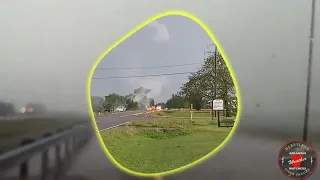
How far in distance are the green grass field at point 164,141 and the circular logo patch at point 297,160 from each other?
19.0 inches

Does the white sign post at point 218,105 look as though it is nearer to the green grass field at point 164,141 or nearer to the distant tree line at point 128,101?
the green grass field at point 164,141

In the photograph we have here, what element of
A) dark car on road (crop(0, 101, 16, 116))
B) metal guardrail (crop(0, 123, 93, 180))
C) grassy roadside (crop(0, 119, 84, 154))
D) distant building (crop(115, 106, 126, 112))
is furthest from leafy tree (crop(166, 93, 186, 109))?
dark car on road (crop(0, 101, 16, 116))

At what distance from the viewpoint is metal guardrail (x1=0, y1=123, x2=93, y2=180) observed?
2906mm

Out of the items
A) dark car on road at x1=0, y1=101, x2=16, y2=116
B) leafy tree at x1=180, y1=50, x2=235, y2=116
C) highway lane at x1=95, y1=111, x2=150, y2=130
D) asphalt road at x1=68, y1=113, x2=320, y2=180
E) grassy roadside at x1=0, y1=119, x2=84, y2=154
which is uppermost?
leafy tree at x1=180, y1=50, x2=235, y2=116

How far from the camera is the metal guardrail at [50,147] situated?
291 cm

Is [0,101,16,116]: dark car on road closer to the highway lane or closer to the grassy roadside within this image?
the grassy roadside

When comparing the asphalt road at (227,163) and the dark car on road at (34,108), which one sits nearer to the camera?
the dark car on road at (34,108)

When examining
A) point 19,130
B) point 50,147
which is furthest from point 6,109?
point 50,147

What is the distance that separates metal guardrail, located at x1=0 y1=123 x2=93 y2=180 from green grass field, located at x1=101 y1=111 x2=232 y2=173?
189mm

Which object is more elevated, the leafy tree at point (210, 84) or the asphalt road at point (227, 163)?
the leafy tree at point (210, 84)

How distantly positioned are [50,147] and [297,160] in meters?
1.91

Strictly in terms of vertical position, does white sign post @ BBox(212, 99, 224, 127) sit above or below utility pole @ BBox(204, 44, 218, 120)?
below

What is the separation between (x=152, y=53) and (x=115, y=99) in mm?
456

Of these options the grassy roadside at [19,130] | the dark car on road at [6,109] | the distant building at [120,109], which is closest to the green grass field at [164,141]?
the distant building at [120,109]
